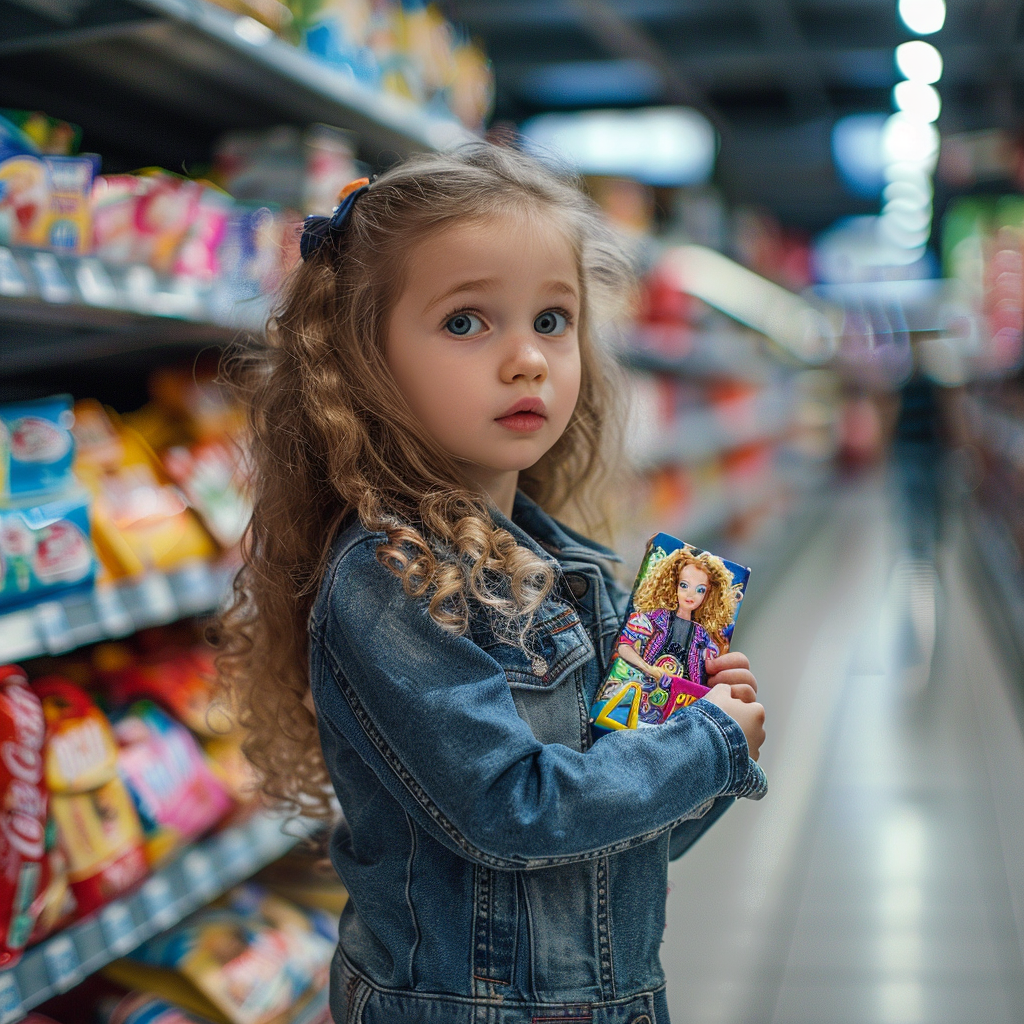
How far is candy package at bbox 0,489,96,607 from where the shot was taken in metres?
1.36

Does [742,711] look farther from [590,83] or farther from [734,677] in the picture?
[590,83]

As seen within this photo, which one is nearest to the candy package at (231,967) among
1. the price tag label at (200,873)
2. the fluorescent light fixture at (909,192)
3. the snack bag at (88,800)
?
the price tag label at (200,873)

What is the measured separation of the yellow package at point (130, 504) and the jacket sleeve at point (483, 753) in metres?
0.80

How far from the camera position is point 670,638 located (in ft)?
3.09

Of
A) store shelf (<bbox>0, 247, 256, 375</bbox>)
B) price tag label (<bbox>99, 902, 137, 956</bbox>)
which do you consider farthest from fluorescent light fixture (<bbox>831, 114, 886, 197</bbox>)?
price tag label (<bbox>99, 902, 137, 956</bbox>)

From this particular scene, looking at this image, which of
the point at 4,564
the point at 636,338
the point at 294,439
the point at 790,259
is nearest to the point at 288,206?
the point at 4,564

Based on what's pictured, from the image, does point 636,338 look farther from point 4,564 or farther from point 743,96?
point 743,96

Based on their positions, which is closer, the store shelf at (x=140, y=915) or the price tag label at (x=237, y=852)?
the store shelf at (x=140, y=915)

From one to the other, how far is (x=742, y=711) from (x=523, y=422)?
0.32 m

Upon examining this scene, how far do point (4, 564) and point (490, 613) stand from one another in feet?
2.56

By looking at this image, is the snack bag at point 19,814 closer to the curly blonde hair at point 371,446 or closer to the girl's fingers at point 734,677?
the curly blonde hair at point 371,446

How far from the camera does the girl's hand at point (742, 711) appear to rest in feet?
3.01

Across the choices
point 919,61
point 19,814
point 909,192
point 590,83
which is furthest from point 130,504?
point 909,192

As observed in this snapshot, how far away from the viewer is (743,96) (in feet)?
26.3
